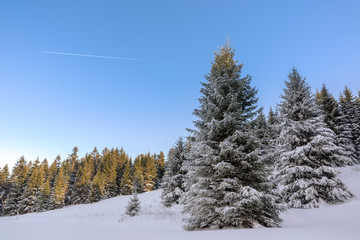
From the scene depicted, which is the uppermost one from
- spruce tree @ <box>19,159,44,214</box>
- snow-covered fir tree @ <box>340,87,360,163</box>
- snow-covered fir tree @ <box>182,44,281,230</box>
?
snow-covered fir tree @ <box>340,87,360,163</box>

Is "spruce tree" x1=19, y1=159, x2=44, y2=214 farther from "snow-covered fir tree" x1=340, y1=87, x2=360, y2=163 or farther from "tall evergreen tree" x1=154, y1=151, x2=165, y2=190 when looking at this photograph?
"snow-covered fir tree" x1=340, y1=87, x2=360, y2=163

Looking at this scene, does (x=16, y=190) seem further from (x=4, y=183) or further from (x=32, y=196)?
(x=4, y=183)

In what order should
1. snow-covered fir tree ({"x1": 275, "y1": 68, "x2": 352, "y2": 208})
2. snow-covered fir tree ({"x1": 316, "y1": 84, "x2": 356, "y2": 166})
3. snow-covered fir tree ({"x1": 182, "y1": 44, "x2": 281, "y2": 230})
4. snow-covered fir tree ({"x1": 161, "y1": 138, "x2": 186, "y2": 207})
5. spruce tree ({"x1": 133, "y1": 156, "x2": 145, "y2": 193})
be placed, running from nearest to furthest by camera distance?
1. snow-covered fir tree ({"x1": 182, "y1": 44, "x2": 281, "y2": 230})
2. snow-covered fir tree ({"x1": 275, "y1": 68, "x2": 352, "y2": 208})
3. snow-covered fir tree ({"x1": 161, "y1": 138, "x2": 186, "y2": 207})
4. snow-covered fir tree ({"x1": 316, "y1": 84, "x2": 356, "y2": 166})
5. spruce tree ({"x1": 133, "y1": 156, "x2": 145, "y2": 193})

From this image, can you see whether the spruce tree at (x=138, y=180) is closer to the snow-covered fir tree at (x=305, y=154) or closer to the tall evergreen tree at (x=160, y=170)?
the tall evergreen tree at (x=160, y=170)

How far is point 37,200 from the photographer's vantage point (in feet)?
157

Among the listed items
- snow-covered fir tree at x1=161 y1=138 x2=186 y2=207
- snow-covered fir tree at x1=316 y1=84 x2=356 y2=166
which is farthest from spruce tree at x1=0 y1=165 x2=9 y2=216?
snow-covered fir tree at x1=316 y1=84 x2=356 y2=166

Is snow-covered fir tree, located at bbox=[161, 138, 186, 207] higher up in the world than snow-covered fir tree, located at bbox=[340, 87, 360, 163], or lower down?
lower down

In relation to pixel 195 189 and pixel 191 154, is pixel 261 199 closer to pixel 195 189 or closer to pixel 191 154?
pixel 195 189

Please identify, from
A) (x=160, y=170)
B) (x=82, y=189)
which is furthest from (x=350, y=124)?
(x=82, y=189)

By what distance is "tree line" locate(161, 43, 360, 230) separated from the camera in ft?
24.4

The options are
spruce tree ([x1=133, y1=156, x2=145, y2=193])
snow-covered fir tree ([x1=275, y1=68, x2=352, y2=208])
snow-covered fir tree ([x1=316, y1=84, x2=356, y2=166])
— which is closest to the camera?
snow-covered fir tree ([x1=275, y1=68, x2=352, y2=208])

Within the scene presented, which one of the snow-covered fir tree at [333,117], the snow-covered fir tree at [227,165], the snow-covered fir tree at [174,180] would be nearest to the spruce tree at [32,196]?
the snow-covered fir tree at [174,180]

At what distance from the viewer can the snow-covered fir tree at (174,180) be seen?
21.2 meters

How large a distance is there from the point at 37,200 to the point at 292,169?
57.9m
